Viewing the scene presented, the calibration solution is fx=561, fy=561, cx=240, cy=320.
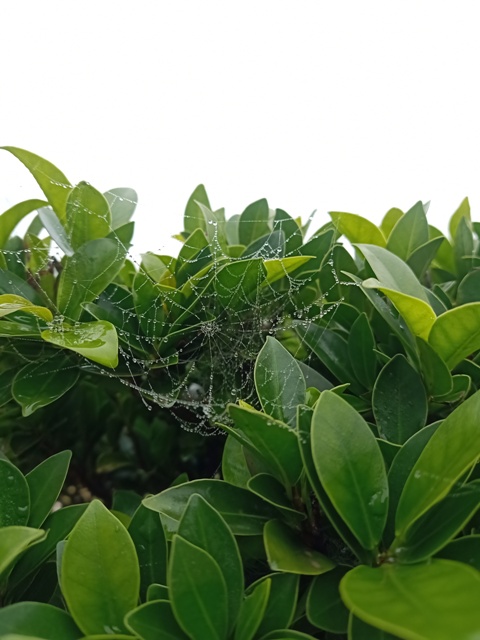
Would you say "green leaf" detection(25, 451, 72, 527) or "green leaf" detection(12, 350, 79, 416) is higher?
"green leaf" detection(12, 350, 79, 416)

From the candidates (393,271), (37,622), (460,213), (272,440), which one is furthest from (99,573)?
(460,213)

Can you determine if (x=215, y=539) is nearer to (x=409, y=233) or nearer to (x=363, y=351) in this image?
(x=363, y=351)

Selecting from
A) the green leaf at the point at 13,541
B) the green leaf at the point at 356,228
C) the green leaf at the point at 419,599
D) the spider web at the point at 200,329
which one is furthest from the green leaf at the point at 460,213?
the green leaf at the point at 13,541

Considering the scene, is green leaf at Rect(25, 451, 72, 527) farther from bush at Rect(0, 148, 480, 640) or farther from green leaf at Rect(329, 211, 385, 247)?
green leaf at Rect(329, 211, 385, 247)

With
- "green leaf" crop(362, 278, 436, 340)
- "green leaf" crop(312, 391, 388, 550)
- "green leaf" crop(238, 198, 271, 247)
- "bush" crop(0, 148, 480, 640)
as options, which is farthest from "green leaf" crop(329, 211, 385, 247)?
"green leaf" crop(312, 391, 388, 550)

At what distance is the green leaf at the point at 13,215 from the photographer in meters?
0.73

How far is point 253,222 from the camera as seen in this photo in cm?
83

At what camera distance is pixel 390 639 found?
1.17 feet

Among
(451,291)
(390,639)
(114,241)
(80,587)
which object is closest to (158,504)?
(80,587)

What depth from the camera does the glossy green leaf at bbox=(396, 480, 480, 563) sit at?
371 mm

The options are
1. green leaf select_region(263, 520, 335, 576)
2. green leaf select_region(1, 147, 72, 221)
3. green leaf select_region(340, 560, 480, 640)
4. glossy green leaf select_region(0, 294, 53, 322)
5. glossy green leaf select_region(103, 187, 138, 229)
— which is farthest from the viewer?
Result: glossy green leaf select_region(103, 187, 138, 229)

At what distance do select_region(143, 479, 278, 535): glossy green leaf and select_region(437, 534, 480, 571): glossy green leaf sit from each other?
0.44ft

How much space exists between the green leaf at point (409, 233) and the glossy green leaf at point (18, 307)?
43 centimetres

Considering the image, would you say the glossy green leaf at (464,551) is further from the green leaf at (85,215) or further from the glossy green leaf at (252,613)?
the green leaf at (85,215)
